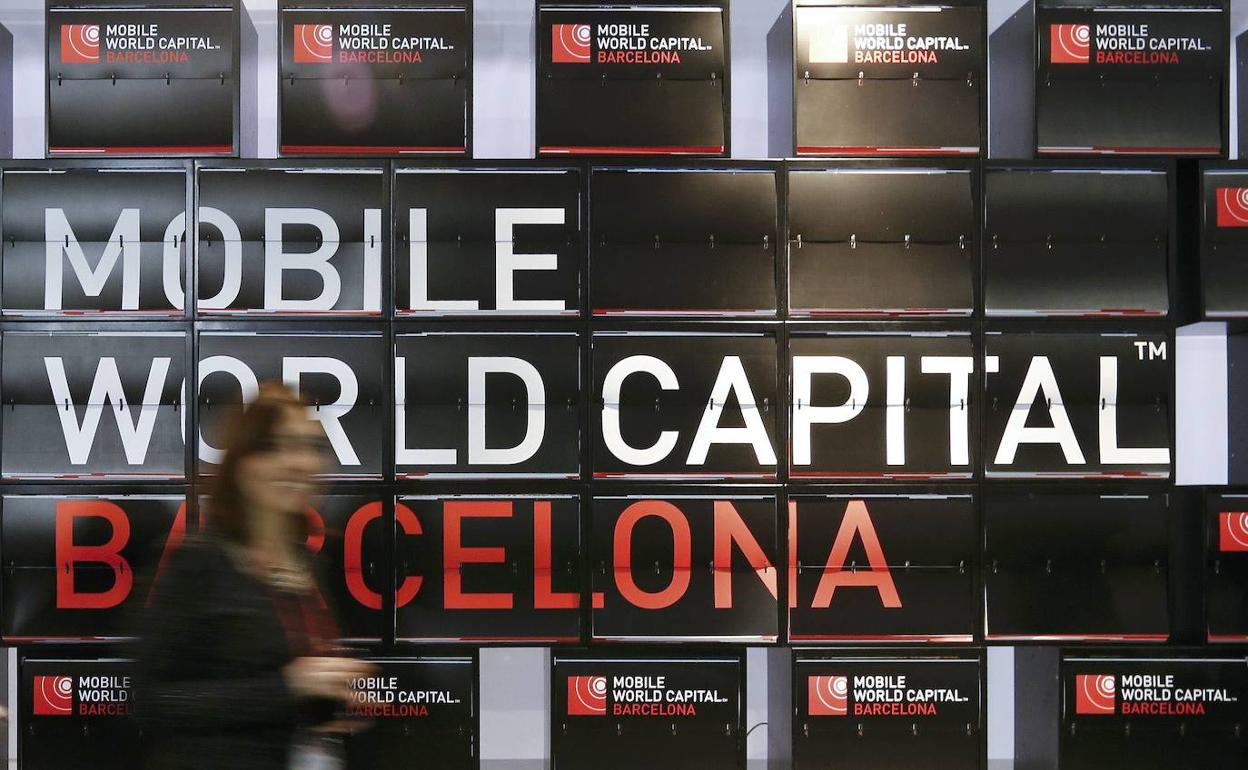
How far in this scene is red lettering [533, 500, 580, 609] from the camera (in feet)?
11.0

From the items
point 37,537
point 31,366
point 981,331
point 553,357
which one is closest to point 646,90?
point 553,357

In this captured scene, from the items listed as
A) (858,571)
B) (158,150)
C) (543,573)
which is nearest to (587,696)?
(543,573)

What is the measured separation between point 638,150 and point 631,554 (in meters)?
1.44

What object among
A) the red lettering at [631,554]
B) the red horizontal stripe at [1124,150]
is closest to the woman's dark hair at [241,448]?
the red lettering at [631,554]

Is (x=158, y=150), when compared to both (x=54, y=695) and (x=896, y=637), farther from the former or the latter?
(x=896, y=637)

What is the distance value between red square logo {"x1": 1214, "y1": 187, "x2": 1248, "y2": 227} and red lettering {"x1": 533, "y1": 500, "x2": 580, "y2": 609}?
2637 mm

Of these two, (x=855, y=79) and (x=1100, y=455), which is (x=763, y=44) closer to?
(x=855, y=79)

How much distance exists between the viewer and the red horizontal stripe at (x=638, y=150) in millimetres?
3371

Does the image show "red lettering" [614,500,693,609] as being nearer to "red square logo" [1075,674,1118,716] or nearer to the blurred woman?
"red square logo" [1075,674,1118,716]

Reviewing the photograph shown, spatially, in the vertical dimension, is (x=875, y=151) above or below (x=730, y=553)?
above

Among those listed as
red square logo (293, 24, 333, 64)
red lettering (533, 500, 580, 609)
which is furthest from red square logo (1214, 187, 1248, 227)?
red square logo (293, 24, 333, 64)

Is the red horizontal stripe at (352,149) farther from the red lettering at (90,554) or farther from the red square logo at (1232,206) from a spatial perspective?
the red square logo at (1232,206)

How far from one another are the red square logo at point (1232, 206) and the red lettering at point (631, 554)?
2.21 metres

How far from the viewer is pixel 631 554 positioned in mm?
3359
